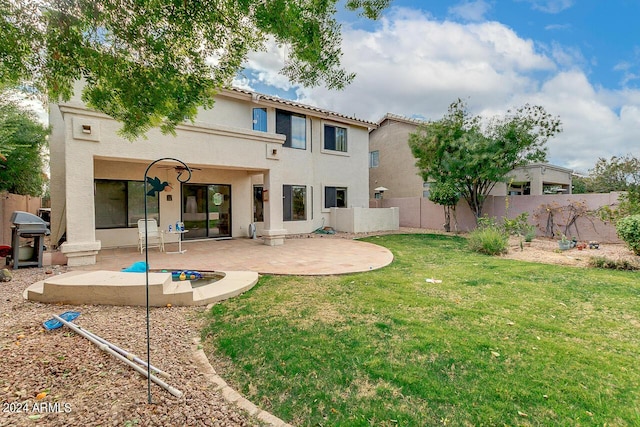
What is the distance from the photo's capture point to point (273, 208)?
11.3 metres

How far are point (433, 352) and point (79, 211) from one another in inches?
355

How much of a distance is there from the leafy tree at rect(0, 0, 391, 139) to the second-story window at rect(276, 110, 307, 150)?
33.3ft

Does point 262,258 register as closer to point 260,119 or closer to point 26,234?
point 26,234

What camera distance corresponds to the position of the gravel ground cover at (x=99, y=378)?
93.5 inches

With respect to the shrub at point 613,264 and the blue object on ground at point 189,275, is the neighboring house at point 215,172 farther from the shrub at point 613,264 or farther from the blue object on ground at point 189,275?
the shrub at point 613,264

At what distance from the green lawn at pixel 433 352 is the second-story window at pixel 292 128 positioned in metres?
10.1

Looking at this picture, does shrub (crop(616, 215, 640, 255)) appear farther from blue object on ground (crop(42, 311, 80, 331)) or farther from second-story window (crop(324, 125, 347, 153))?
blue object on ground (crop(42, 311, 80, 331))

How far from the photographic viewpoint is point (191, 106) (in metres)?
4.43

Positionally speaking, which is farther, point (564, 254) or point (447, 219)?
point (447, 219)

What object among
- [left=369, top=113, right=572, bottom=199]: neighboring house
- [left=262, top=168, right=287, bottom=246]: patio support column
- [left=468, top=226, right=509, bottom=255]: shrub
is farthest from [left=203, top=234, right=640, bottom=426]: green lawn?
[left=369, top=113, right=572, bottom=199]: neighboring house

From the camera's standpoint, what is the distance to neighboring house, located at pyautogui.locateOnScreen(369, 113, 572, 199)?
68.2 feet

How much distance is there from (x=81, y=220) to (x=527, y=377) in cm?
987

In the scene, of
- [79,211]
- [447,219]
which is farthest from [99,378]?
[447,219]

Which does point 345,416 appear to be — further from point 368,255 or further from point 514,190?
point 514,190
